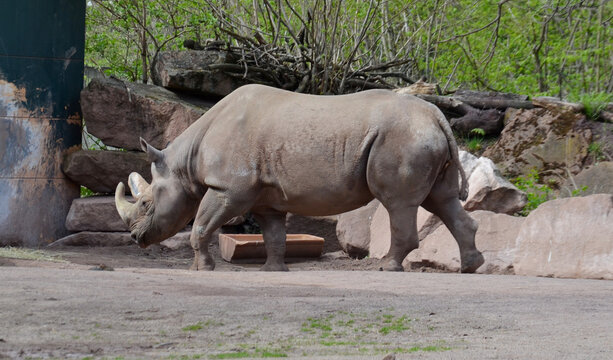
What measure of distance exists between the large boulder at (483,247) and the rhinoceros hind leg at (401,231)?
679 mm

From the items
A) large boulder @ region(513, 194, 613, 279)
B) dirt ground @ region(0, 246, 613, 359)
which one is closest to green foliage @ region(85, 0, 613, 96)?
large boulder @ region(513, 194, 613, 279)

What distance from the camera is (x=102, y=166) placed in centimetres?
1120

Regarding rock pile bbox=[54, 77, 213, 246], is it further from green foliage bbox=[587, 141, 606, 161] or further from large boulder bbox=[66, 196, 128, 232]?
green foliage bbox=[587, 141, 606, 161]

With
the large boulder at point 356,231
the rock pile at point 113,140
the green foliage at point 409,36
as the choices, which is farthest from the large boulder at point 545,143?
the rock pile at point 113,140

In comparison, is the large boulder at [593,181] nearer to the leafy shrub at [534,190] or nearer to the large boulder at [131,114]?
the leafy shrub at [534,190]

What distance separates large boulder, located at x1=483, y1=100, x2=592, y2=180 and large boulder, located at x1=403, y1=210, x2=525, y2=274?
8.21ft

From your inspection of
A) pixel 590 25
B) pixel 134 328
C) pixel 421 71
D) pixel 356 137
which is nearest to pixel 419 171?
pixel 356 137

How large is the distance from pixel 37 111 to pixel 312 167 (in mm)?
4374

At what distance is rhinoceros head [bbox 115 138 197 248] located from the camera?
8680 millimetres

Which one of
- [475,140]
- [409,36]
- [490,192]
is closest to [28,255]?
[490,192]

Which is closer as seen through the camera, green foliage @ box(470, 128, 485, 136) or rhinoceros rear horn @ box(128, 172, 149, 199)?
rhinoceros rear horn @ box(128, 172, 149, 199)

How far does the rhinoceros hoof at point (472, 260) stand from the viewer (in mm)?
7941

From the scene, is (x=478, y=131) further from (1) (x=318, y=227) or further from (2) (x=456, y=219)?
(2) (x=456, y=219)

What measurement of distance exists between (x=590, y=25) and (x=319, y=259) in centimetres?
864
